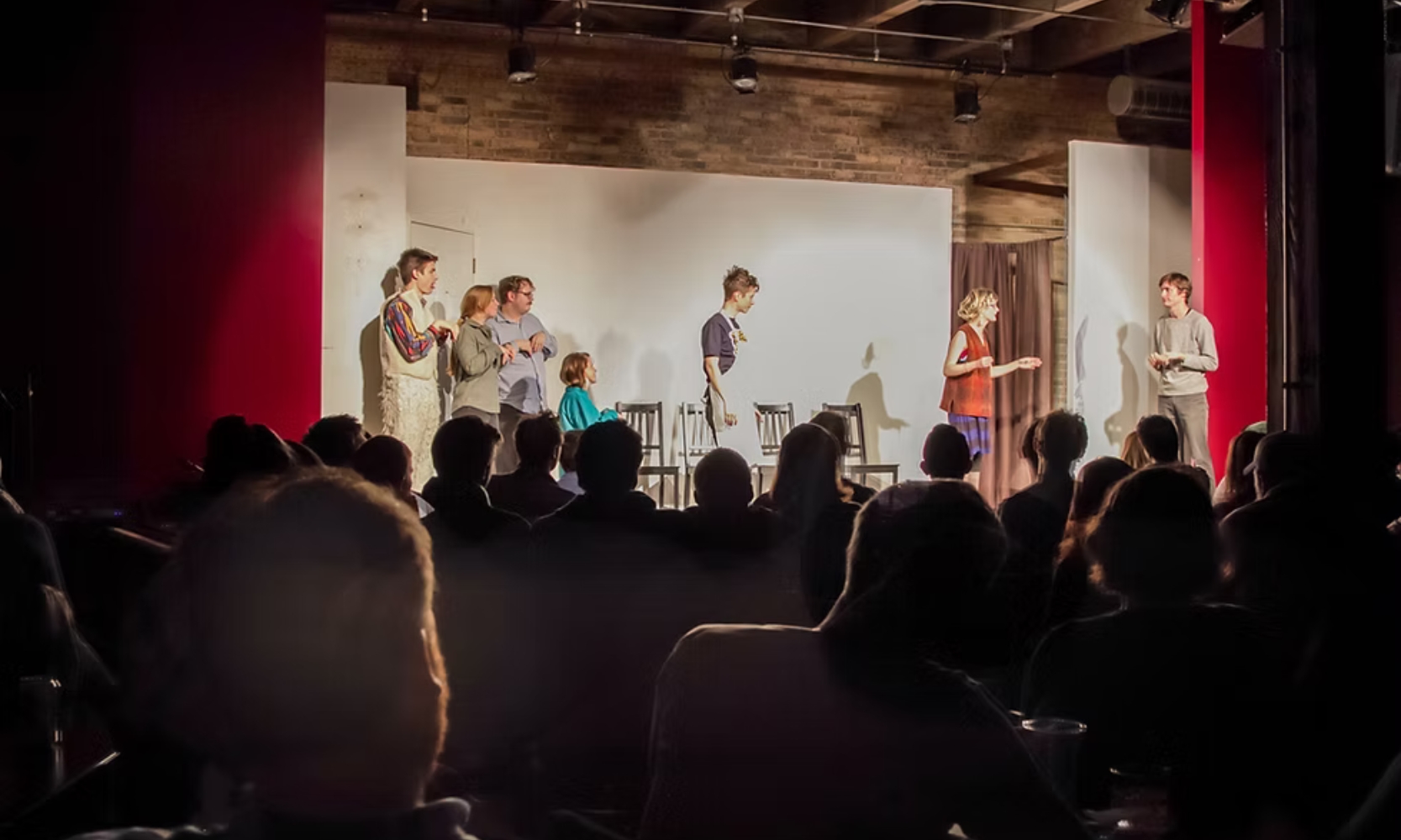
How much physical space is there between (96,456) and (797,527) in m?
4.81

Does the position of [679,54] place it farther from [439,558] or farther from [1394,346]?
[439,558]

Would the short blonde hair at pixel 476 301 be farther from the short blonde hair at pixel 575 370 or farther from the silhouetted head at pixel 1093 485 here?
the silhouetted head at pixel 1093 485

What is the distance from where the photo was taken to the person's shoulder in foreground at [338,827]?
1112 mm

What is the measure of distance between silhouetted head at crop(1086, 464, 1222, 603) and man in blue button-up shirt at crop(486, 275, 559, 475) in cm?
695

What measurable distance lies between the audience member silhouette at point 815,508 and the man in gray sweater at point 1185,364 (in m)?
5.92

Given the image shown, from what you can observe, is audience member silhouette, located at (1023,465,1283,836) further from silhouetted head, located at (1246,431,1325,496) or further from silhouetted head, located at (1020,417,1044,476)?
silhouetted head, located at (1020,417,1044,476)

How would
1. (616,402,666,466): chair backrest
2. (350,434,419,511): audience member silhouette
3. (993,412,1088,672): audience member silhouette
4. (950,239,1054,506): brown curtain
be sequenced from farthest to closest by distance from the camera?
(950,239,1054,506): brown curtain
(616,402,666,466): chair backrest
(350,434,419,511): audience member silhouette
(993,412,1088,672): audience member silhouette

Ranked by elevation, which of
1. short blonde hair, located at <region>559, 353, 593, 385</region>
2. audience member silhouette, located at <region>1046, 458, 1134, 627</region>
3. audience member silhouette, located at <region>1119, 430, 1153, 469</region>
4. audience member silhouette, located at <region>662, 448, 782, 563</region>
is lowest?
audience member silhouette, located at <region>1046, 458, 1134, 627</region>

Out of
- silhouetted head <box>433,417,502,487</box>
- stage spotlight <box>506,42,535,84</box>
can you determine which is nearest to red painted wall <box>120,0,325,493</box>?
stage spotlight <box>506,42,535,84</box>

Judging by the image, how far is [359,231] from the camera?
30.4ft

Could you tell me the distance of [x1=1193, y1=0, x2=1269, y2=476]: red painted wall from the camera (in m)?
A: 9.23

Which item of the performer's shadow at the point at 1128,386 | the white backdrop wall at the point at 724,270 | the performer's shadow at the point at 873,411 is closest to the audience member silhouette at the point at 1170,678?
the white backdrop wall at the point at 724,270

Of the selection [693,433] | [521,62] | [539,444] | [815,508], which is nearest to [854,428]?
[693,433]

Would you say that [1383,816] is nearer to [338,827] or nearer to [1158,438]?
[338,827]
